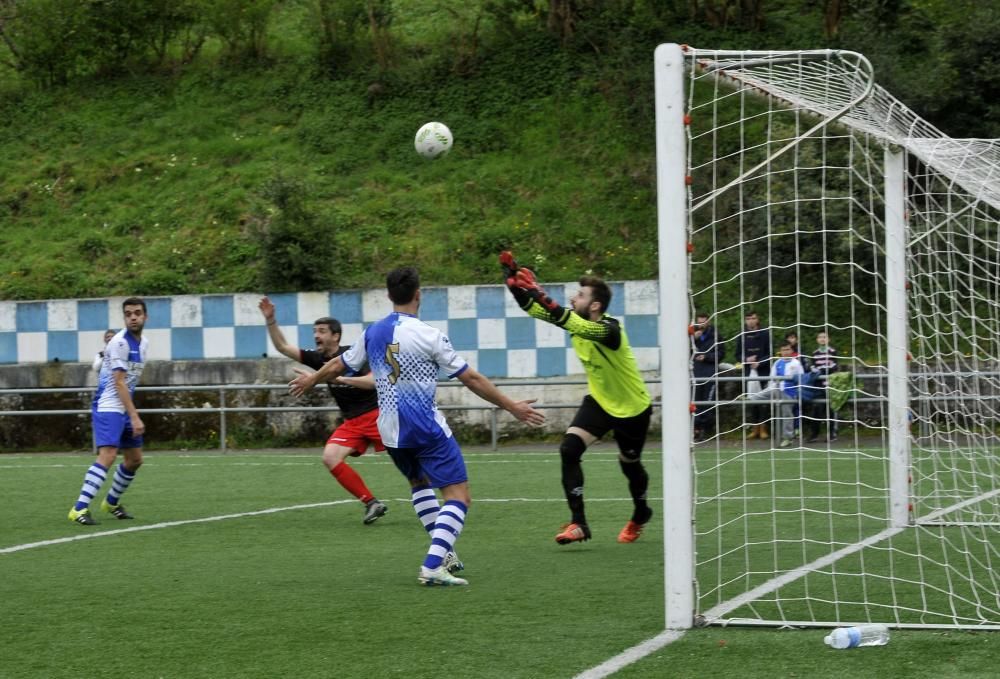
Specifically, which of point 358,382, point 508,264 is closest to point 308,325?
point 358,382

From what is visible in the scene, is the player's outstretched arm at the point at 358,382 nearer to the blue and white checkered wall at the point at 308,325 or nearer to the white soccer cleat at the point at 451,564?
the white soccer cleat at the point at 451,564

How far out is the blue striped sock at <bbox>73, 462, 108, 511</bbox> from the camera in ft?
37.4

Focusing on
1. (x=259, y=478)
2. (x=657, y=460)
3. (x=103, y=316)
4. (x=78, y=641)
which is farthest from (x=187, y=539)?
(x=103, y=316)

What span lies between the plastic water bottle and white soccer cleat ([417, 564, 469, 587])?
2.42 metres

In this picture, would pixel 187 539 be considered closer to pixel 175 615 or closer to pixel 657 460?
pixel 175 615

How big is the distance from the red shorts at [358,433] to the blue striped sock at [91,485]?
1917mm

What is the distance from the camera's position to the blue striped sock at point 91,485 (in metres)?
11.4

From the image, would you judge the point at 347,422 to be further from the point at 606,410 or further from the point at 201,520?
the point at 606,410

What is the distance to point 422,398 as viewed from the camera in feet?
26.0

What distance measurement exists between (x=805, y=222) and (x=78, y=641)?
45.7 ft

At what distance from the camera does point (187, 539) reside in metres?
10.2

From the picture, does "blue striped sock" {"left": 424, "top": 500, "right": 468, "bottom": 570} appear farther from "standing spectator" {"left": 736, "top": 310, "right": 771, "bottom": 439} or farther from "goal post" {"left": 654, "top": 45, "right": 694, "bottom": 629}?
"standing spectator" {"left": 736, "top": 310, "right": 771, "bottom": 439}

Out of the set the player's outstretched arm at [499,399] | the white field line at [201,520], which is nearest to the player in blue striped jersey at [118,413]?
the white field line at [201,520]

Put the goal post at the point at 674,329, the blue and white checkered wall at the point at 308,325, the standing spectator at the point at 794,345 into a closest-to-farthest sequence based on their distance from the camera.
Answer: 1. the goal post at the point at 674,329
2. the standing spectator at the point at 794,345
3. the blue and white checkered wall at the point at 308,325
